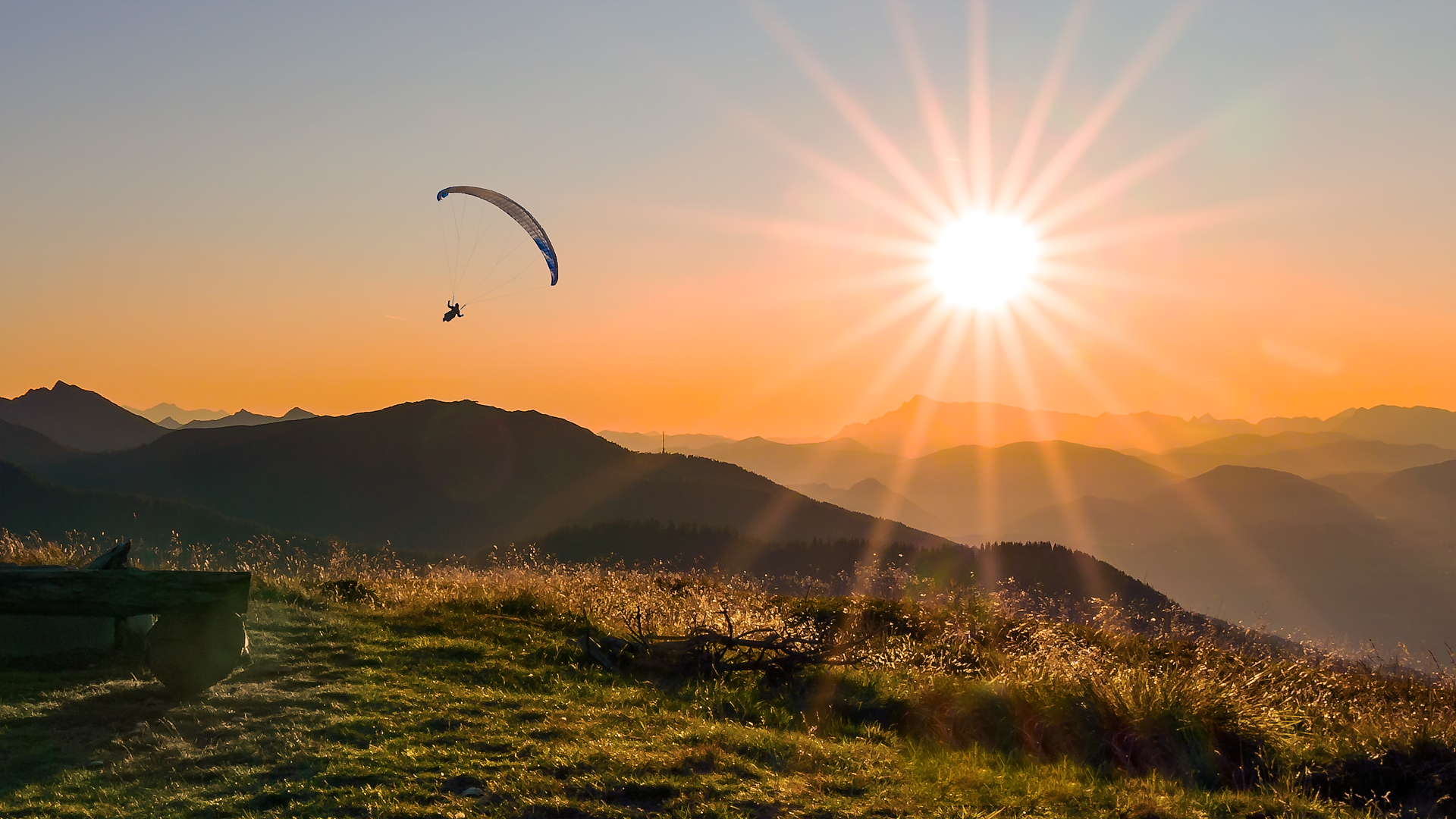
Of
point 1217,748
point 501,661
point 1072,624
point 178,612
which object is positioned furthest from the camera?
point 1072,624

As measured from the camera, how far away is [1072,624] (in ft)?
50.8

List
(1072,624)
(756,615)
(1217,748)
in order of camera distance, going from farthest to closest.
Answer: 1. (1072,624)
2. (756,615)
3. (1217,748)

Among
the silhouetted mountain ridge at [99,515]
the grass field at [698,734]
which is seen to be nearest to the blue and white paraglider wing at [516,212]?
the grass field at [698,734]

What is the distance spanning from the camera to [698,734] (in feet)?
24.3

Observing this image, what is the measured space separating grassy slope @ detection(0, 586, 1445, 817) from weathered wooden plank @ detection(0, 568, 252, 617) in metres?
0.82

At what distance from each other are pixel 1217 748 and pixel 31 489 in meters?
121

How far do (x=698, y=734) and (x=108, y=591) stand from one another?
6.15 metres

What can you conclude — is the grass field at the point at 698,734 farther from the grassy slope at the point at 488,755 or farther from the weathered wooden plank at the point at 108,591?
the weathered wooden plank at the point at 108,591

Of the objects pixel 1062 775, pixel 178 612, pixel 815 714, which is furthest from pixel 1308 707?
pixel 178 612

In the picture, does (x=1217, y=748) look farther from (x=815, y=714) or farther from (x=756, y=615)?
(x=756, y=615)

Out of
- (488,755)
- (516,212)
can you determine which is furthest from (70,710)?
(516,212)

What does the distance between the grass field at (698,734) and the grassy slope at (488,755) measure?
3 centimetres

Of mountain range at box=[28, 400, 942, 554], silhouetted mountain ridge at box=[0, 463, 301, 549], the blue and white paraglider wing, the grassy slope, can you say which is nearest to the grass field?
the grassy slope

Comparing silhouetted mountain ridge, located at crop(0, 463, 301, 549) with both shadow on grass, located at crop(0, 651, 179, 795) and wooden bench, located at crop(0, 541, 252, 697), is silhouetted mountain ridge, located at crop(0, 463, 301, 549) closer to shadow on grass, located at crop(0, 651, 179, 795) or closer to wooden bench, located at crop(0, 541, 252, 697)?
shadow on grass, located at crop(0, 651, 179, 795)
